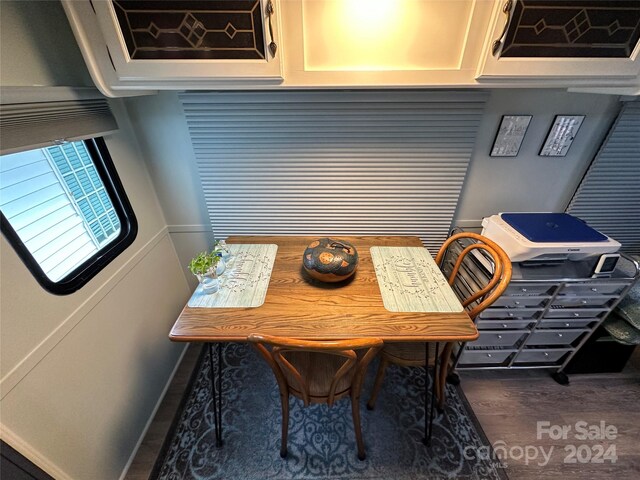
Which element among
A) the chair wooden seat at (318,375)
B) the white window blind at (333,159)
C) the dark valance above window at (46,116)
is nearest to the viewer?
the dark valance above window at (46,116)

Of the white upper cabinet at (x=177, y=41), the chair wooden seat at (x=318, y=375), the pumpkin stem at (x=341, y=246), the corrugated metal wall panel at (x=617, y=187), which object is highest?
the white upper cabinet at (x=177, y=41)

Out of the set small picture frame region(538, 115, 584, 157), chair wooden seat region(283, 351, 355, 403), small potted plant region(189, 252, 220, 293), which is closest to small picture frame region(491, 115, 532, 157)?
small picture frame region(538, 115, 584, 157)

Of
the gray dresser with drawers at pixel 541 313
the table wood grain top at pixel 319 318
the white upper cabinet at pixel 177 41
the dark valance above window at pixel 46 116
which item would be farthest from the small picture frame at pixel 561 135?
the dark valance above window at pixel 46 116

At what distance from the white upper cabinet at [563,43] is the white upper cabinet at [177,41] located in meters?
0.85

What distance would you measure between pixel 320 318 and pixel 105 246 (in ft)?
3.88

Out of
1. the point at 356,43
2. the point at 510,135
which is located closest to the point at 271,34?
the point at 356,43

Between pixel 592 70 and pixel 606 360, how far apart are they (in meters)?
1.83

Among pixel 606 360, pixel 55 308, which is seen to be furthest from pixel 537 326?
pixel 55 308

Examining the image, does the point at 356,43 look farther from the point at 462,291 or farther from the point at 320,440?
the point at 320,440

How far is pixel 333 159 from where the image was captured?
4.84 feet

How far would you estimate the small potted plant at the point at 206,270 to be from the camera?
3.76 ft

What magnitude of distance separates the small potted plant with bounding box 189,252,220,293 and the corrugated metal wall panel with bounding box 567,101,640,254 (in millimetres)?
2310

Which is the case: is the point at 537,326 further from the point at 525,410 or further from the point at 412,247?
the point at 412,247

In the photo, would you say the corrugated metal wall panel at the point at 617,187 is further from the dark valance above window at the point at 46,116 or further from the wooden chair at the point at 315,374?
the dark valance above window at the point at 46,116
